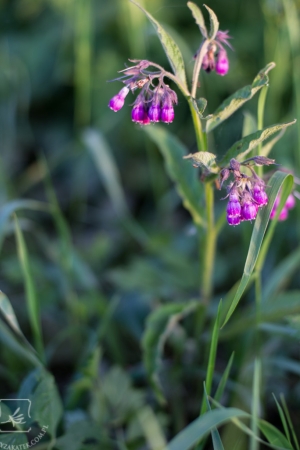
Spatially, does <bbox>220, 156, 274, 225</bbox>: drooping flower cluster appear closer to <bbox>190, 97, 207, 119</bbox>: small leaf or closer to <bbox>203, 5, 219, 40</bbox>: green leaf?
<bbox>190, 97, 207, 119</bbox>: small leaf

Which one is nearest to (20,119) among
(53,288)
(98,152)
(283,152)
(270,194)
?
(98,152)

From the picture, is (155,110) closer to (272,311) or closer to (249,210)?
(249,210)

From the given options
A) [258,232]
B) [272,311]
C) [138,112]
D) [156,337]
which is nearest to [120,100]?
[138,112]

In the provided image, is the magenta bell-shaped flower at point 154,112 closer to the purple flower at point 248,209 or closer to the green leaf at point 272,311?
the purple flower at point 248,209

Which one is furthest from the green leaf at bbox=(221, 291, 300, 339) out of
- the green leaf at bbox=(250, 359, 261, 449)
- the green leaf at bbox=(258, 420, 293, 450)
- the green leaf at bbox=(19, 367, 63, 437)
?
the green leaf at bbox=(19, 367, 63, 437)

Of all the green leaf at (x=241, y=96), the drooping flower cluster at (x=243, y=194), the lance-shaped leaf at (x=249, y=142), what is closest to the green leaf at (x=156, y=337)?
the drooping flower cluster at (x=243, y=194)
